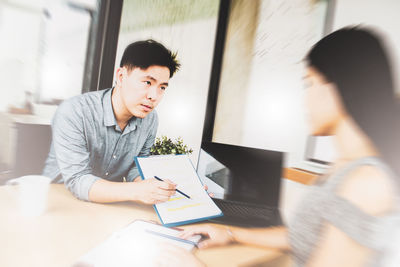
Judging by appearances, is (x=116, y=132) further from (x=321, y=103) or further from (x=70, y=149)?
(x=321, y=103)

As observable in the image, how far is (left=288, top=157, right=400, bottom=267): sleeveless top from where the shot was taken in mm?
514

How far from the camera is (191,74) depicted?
56.3 inches

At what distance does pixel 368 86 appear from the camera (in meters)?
0.62

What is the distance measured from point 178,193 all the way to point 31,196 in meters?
0.52

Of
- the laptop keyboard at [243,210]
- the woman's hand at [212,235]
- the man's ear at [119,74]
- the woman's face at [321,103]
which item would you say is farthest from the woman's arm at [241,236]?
the man's ear at [119,74]

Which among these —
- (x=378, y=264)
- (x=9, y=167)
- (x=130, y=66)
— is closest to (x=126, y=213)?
(x=9, y=167)

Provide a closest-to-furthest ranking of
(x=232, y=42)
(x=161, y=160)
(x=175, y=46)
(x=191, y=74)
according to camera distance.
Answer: (x=161, y=160)
(x=175, y=46)
(x=191, y=74)
(x=232, y=42)

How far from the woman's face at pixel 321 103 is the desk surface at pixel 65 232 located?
0.44 meters

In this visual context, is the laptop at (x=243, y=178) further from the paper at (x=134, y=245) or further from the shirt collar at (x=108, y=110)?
the shirt collar at (x=108, y=110)

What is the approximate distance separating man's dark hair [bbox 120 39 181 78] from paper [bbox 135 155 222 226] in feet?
1.47

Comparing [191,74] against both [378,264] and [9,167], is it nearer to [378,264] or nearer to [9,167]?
[9,167]

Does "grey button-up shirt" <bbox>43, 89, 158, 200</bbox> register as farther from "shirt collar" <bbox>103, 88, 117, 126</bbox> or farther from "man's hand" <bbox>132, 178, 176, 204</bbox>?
"man's hand" <bbox>132, 178, 176, 204</bbox>

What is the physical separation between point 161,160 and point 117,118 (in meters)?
0.31

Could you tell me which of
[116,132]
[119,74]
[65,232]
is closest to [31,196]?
[65,232]
